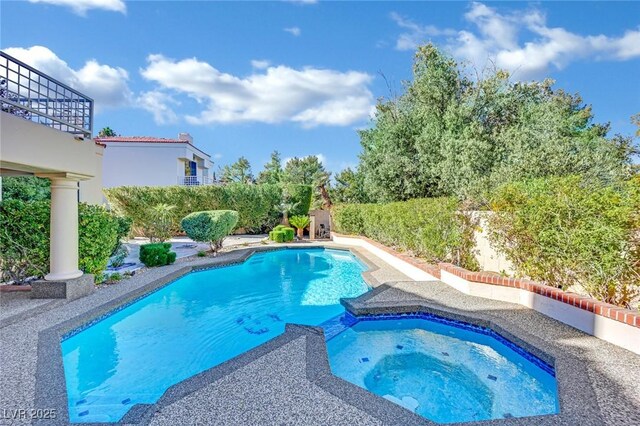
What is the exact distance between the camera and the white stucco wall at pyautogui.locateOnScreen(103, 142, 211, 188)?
29219 millimetres

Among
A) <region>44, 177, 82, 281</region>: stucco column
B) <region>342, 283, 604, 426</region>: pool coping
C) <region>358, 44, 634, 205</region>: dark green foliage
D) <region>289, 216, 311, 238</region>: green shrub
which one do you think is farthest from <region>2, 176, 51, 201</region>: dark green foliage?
<region>358, 44, 634, 205</region>: dark green foliage

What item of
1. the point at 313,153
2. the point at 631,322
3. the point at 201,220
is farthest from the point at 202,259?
the point at 313,153

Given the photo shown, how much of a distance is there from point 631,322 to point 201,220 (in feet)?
48.3

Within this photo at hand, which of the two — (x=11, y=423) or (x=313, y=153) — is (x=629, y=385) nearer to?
(x=11, y=423)

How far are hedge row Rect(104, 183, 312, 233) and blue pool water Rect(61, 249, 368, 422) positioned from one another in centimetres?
1166

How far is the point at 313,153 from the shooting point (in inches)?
1699

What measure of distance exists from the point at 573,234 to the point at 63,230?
10.9 meters

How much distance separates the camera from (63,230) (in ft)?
25.2

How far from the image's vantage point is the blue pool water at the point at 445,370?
4285 mm

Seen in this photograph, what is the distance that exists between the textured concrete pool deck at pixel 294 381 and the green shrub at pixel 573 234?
1019 mm

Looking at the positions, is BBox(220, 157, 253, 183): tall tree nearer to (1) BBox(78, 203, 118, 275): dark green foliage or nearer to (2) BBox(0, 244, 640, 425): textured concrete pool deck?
(1) BBox(78, 203, 118, 275): dark green foliage

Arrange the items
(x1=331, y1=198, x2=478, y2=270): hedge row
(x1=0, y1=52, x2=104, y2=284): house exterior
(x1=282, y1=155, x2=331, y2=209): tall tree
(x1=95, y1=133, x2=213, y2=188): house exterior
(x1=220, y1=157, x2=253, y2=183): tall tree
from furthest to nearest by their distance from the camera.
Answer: (x1=220, y1=157, x2=253, y2=183): tall tree < (x1=282, y1=155, x2=331, y2=209): tall tree < (x1=95, y1=133, x2=213, y2=188): house exterior < (x1=331, y1=198, x2=478, y2=270): hedge row < (x1=0, y1=52, x2=104, y2=284): house exterior

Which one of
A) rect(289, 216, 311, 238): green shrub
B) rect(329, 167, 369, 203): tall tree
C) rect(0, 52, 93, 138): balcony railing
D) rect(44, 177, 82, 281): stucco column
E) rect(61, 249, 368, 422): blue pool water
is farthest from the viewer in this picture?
rect(289, 216, 311, 238): green shrub

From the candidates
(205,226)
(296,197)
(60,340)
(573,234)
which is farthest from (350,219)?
(60,340)
